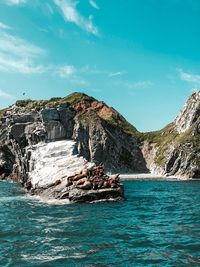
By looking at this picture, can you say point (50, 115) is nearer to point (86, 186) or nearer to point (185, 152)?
point (86, 186)

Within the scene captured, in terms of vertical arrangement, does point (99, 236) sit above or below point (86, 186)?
below

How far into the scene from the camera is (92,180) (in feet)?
213

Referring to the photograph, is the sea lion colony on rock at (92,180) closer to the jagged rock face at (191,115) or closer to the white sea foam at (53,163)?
the white sea foam at (53,163)

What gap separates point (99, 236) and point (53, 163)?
43511mm

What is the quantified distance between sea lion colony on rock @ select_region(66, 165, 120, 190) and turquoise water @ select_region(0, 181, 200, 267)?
7977 millimetres

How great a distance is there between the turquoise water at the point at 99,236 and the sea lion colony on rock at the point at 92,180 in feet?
26.2

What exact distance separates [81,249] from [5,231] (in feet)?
33.8

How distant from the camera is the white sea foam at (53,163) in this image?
2854 inches

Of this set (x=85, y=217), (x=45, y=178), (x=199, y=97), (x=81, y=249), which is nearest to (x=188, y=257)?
(x=81, y=249)

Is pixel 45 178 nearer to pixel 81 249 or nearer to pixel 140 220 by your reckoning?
pixel 140 220

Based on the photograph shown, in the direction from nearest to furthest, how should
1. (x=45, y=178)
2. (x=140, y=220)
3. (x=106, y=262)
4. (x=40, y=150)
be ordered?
1. (x=106, y=262)
2. (x=140, y=220)
3. (x=45, y=178)
4. (x=40, y=150)

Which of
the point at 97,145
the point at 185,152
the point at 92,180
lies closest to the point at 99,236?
the point at 92,180

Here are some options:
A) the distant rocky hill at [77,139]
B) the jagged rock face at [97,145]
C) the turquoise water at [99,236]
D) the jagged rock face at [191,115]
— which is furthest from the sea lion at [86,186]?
the jagged rock face at [191,115]

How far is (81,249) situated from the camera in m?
31.4
